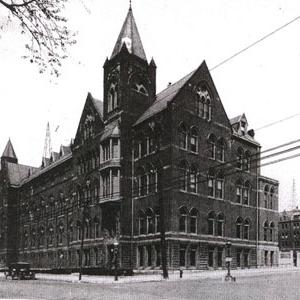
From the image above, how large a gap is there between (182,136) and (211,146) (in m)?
4.25

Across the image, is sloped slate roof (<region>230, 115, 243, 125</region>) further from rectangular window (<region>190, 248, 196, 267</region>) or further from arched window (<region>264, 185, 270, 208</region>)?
rectangular window (<region>190, 248, 196, 267</region>)

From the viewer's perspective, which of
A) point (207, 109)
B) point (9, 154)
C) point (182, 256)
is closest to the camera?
point (182, 256)

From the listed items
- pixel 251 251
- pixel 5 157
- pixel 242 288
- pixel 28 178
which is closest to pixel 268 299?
pixel 242 288

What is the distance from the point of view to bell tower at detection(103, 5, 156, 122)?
148 ft

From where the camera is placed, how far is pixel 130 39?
154ft

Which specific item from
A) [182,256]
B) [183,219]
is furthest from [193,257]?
[183,219]

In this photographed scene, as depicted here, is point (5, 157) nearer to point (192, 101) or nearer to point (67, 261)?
point (67, 261)

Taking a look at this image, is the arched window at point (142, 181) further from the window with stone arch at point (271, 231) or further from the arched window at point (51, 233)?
the arched window at point (51, 233)

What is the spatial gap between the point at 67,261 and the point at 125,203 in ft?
49.6

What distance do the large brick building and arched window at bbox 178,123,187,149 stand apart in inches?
3.6

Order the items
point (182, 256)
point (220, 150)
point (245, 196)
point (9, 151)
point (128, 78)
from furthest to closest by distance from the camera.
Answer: point (9, 151)
point (245, 196)
point (220, 150)
point (128, 78)
point (182, 256)

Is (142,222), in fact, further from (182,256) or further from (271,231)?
(271,231)

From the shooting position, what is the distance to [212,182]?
44.5 meters

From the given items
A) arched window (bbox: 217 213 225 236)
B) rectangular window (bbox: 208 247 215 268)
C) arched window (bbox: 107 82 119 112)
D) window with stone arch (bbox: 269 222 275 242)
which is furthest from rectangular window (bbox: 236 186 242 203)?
arched window (bbox: 107 82 119 112)
